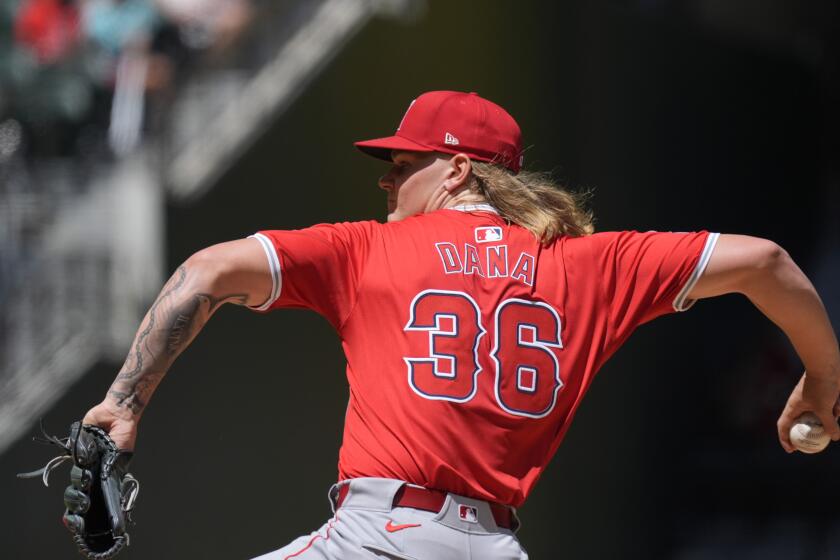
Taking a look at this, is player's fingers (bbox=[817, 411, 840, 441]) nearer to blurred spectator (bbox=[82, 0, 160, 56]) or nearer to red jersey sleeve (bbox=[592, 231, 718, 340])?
red jersey sleeve (bbox=[592, 231, 718, 340])

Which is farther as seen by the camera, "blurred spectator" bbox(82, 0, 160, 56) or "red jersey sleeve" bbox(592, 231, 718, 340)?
"blurred spectator" bbox(82, 0, 160, 56)

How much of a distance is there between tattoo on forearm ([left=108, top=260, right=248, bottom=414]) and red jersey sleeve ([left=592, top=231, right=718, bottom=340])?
94cm

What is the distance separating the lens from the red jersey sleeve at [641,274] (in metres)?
2.88

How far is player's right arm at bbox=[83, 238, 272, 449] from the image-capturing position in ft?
8.26

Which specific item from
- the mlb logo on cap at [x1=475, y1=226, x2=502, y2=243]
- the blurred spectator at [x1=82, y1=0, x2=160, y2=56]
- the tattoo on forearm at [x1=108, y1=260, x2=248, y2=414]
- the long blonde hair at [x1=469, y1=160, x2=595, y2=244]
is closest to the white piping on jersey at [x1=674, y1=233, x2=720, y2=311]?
the long blonde hair at [x1=469, y1=160, x2=595, y2=244]

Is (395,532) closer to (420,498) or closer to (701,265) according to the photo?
(420,498)

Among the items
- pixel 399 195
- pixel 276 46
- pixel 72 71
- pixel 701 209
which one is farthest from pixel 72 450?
pixel 701 209

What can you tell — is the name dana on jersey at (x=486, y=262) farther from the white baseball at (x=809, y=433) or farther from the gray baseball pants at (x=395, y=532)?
the white baseball at (x=809, y=433)

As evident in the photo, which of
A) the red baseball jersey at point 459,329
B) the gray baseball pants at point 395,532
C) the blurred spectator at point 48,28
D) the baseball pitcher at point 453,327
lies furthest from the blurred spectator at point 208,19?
the gray baseball pants at point 395,532

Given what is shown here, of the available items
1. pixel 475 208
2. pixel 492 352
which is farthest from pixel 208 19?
pixel 492 352

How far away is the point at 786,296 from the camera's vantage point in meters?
2.85

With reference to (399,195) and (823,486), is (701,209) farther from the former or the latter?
(399,195)

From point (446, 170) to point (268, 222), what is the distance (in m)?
2.59

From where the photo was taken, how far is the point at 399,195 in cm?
308
